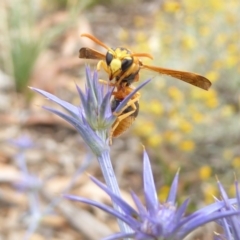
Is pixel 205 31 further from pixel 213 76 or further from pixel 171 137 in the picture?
pixel 171 137

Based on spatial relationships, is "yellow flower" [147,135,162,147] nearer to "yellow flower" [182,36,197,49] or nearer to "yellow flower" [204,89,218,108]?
"yellow flower" [204,89,218,108]

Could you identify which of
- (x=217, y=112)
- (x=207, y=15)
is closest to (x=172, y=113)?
(x=217, y=112)

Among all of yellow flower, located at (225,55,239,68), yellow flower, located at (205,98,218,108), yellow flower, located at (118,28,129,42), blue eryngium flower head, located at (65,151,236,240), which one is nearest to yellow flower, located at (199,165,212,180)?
yellow flower, located at (205,98,218,108)

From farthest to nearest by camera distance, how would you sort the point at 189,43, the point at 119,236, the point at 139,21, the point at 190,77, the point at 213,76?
1. the point at 139,21
2. the point at 189,43
3. the point at 213,76
4. the point at 190,77
5. the point at 119,236

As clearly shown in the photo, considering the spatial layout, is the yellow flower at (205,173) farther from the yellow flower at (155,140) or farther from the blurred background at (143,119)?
the yellow flower at (155,140)

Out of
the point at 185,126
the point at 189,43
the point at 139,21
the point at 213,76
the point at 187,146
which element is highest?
the point at 139,21

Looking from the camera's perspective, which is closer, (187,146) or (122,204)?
(122,204)

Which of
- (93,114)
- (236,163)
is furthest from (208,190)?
(93,114)
